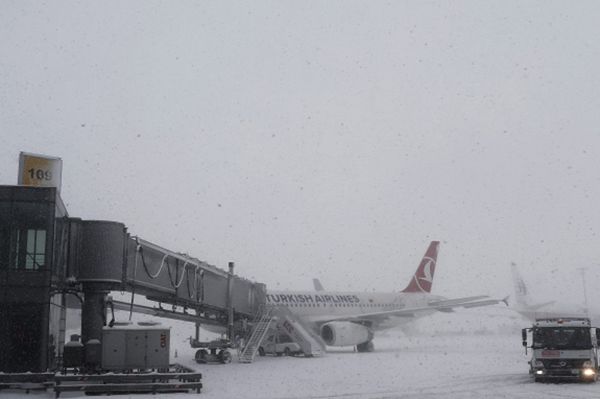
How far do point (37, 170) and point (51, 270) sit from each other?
254 inches

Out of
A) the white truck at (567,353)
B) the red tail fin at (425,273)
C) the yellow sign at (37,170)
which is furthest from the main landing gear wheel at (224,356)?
the red tail fin at (425,273)

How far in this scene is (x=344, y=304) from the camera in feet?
181

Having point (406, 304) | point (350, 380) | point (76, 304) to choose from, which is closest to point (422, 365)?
point (350, 380)

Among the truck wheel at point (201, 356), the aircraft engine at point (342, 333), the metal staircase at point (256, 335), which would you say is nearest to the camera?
the truck wheel at point (201, 356)

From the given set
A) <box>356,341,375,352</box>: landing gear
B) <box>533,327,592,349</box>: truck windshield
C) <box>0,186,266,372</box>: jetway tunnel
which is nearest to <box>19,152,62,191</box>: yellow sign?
<box>0,186,266,372</box>: jetway tunnel

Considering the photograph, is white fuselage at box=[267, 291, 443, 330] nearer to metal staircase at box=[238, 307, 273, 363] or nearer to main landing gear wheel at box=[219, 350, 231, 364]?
metal staircase at box=[238, 307, 273, 363]

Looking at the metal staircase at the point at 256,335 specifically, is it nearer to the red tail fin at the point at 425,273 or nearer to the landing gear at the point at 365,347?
the landing gear at the point at 365,347

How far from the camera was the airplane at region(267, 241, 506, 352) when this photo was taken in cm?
4934

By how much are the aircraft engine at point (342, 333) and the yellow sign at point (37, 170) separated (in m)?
26.4

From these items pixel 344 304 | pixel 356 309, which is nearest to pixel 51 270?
pixel 344 304

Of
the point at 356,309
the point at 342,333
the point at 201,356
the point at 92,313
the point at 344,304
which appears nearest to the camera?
the point at 92,313

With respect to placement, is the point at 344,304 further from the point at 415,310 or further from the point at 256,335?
the point at 256,335

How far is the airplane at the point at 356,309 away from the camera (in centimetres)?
4934

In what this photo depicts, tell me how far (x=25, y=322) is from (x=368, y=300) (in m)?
38.6
